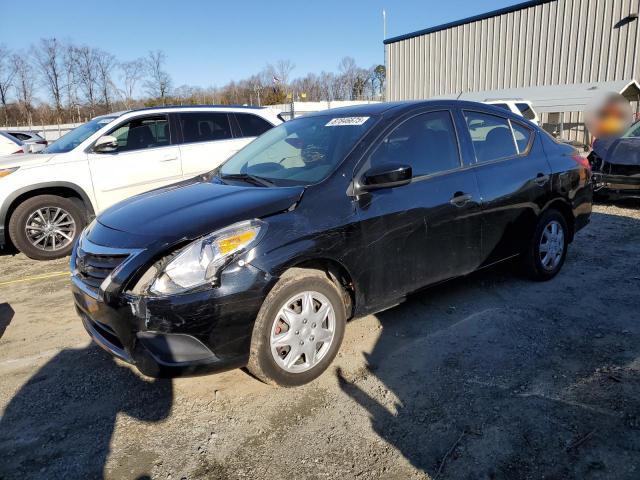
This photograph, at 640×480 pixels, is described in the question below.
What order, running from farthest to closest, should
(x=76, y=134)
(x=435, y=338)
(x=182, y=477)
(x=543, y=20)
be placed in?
(x=543, y=20)
(x=76, y=134)
(x=435, y=338)
(x=182, y=477)

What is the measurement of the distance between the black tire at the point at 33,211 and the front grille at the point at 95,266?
362 centimetres

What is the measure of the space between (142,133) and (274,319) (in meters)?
4.87

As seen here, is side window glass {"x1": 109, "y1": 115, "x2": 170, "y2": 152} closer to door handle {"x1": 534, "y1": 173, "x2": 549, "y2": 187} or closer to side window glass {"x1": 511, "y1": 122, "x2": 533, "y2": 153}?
side window glass {"x1": 511, "y1": 122, "x2": 533, "y2": 153}

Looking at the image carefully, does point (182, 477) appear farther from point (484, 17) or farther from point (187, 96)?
point (187, 96)

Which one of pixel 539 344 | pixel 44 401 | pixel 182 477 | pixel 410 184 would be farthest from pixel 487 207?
pixel 44 401

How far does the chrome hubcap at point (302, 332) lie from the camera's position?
2799 mm

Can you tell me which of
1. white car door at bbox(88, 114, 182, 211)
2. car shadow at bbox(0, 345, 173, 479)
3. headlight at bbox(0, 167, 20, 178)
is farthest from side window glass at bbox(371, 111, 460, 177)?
headlight at bbox(0, 167, 20, 178)

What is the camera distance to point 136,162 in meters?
6.46

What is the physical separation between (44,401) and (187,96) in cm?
5261

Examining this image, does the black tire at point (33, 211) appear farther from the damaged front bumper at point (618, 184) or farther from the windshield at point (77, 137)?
the damaged front bumper at point (618, 184)

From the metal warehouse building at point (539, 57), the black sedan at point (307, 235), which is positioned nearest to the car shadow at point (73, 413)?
the black sedan at point (307, 235)

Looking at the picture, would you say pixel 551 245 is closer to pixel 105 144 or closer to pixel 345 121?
pixel 345 121

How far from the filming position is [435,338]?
3.54 meters

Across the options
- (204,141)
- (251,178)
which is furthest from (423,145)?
(204,141)
